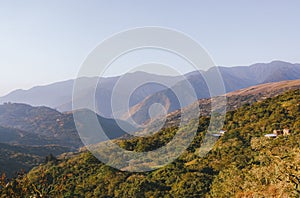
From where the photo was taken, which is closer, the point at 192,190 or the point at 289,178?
the point at 289,178

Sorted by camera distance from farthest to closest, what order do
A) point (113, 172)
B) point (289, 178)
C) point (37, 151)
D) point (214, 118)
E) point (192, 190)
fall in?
point (37, 151)
point (214, 118)
point (113, 172)
point (192, 190)
point (289, 178)

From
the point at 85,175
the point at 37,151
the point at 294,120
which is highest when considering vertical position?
the point at 294,120

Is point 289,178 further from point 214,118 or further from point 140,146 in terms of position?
point 214,118

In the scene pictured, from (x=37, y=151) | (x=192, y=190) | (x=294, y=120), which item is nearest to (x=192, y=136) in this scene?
(x=294, y=120)

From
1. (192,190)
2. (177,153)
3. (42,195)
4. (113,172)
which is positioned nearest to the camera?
(42,195)

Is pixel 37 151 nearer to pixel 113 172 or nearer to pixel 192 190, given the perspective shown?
pixel 113 172

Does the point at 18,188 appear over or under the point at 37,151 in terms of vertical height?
over

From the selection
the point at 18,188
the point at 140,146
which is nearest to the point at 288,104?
the point at 140,146
